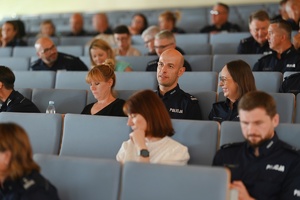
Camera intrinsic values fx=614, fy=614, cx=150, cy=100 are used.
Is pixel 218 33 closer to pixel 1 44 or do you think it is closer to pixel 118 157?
pixel 1 44

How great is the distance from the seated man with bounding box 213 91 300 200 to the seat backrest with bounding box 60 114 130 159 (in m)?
0.73

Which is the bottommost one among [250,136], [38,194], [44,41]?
[38,194]

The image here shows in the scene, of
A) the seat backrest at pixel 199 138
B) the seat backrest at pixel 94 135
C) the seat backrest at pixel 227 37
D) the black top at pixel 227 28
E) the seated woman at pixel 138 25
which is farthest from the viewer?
the seated woman at pixel 138 25

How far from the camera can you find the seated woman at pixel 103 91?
4008 millimetres

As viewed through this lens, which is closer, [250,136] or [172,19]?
[250,136]

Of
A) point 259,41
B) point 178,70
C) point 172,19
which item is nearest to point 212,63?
point 259,41

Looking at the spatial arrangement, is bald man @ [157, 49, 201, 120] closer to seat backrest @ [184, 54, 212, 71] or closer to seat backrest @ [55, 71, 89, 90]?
seat backrest @ [55, 71, 89, 90]

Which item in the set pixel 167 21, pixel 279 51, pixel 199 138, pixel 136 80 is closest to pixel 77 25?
pixel 167 21

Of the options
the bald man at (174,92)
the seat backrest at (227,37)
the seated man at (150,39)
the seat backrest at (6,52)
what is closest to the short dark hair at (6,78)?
the bald man at (174,92)

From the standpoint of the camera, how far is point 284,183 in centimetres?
279

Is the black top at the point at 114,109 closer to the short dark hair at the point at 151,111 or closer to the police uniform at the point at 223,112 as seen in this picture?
the police uniform at the point at 223,112

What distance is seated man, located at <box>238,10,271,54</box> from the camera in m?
5.54

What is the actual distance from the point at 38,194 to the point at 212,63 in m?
3.09

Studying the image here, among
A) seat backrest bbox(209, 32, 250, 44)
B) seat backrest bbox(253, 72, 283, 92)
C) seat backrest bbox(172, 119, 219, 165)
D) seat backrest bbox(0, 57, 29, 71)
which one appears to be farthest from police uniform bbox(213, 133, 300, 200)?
seat backrest bbox(209, 32, 250, 44)
